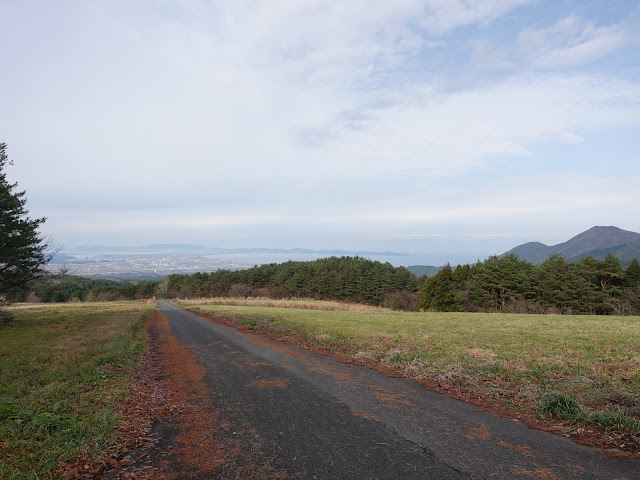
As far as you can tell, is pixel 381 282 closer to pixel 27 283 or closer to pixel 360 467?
pixel 27 283

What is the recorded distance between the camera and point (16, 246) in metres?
22.5

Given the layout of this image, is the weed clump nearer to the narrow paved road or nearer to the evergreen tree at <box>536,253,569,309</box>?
the narrow paved road

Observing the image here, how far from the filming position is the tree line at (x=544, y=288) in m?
45.2

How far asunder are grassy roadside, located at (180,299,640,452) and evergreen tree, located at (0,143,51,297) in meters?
19.8

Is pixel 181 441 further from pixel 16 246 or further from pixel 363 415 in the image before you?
pixel 16 246

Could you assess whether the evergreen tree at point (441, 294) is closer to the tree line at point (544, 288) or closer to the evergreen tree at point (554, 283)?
the tree line at point (544, 288)

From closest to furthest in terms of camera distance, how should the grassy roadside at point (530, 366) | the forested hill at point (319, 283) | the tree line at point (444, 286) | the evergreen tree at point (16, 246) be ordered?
1. the grassy roadside at point (530, 366)
2. the evergreen tree at point (16, 246)
3. the tree line at point (444, 286)
4. the forested hill at point (319, 283)

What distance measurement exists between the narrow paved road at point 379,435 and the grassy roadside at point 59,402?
206 cm

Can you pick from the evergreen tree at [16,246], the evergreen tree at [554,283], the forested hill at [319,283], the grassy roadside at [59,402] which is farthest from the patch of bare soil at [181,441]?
the forested hill at [319,283]

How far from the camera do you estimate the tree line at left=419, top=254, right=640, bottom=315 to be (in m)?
45.2

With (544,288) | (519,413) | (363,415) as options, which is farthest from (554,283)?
(363,415)

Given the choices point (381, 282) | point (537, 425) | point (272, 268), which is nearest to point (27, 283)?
point (537, 425)

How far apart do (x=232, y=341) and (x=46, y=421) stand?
10.2 m

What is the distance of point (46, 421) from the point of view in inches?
219
